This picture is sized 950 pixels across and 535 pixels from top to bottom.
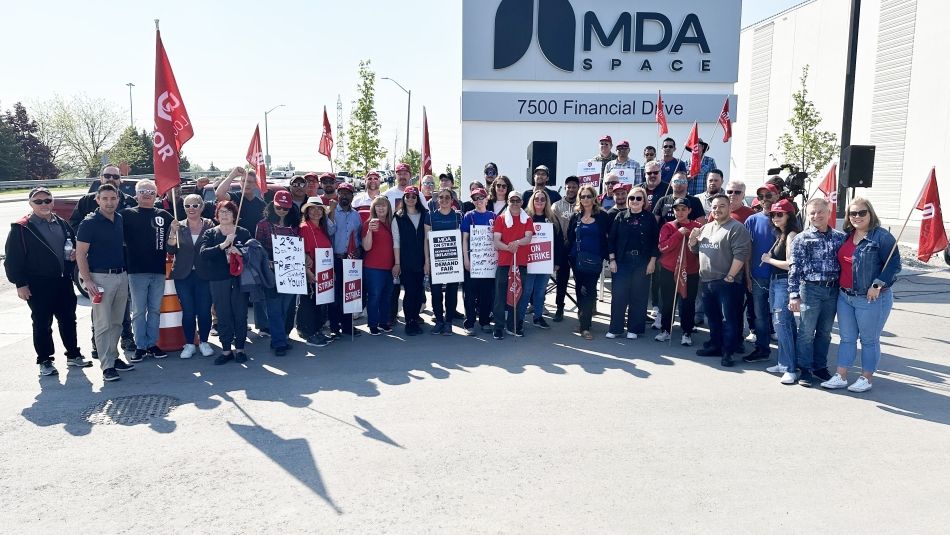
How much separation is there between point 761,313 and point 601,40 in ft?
37.6

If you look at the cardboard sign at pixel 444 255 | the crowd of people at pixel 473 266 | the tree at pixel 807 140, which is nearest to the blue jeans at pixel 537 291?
the crowd of people at pixel 473 266

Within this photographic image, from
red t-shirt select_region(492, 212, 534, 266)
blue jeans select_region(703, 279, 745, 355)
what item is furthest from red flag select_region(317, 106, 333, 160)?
blue jeans select_region(703, 279, 745, 355)

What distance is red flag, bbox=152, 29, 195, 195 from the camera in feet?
23.9

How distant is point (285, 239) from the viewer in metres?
7.82

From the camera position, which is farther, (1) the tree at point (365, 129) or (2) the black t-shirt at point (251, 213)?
(1) the tree at point (365, 129)

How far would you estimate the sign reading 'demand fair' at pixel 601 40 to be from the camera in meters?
Answer: 16.8

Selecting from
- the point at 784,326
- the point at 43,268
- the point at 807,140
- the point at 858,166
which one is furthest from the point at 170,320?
the point at 807,140

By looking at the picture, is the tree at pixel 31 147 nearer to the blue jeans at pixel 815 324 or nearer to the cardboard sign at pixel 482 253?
the cardboard sign at pixel 482 253

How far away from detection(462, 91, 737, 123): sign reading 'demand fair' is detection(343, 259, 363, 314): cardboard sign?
31.6 ft

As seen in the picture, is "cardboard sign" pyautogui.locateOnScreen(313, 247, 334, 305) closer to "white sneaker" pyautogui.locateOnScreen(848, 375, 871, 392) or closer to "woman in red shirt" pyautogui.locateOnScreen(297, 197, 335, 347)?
"woman in red shirt" pyautogui.locateOnScreen(297, 197, 335, 347)

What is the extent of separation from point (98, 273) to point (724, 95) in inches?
608

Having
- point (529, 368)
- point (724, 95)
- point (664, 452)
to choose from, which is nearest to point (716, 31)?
point (724, 95)

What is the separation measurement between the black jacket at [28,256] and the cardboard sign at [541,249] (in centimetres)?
546

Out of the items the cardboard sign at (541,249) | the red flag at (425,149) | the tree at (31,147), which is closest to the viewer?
the cardboard sign at (541,249)
